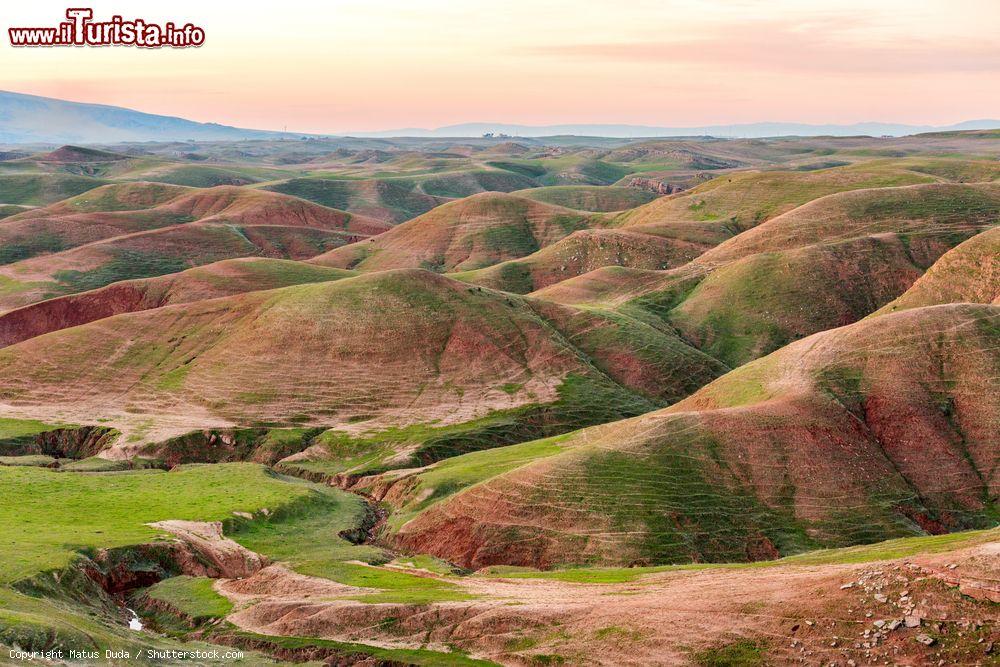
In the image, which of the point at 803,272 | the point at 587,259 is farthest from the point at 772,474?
the point at 587,259

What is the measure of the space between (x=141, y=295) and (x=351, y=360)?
53946 millimetres

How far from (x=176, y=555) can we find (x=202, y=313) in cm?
6731

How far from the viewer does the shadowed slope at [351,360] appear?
109562mm

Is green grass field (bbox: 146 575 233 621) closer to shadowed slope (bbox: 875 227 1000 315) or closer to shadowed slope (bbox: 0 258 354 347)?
shadowed slope (bbox: 875 227 1000 315)

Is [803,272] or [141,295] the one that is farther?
[141,295]

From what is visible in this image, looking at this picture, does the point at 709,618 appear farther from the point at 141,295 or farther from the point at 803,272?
the point at 141,295

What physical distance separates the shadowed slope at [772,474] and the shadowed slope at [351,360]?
23964 millimetres

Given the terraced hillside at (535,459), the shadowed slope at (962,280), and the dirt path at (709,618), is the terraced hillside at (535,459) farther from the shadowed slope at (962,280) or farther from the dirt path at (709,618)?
the shadowed slope at (962,280)

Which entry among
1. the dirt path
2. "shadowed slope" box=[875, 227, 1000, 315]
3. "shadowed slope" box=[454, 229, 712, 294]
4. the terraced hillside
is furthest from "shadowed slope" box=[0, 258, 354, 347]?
the dirt path

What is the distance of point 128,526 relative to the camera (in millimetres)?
71125

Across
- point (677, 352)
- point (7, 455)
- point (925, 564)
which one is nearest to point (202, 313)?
point (7, 455)

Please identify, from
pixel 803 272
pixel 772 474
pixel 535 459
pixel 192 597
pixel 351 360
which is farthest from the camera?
pixel 803 272

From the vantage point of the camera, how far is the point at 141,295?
15400cm

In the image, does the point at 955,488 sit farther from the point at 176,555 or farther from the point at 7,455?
the point at 7,455
